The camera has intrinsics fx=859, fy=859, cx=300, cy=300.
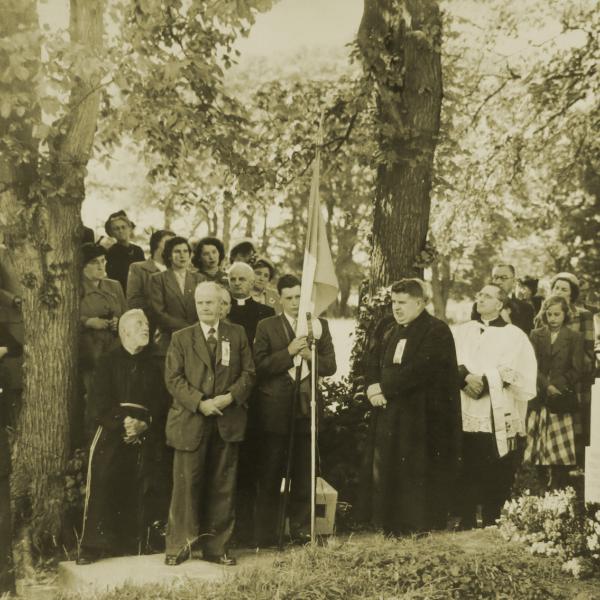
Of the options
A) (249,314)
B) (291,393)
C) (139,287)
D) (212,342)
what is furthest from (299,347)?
(139,287)

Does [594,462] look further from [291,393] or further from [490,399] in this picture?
[291,393]

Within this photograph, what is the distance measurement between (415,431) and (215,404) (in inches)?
58.1

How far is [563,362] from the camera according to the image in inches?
285

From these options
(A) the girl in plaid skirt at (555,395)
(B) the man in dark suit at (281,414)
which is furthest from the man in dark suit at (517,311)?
(B) the man in dark suit at (281,414)

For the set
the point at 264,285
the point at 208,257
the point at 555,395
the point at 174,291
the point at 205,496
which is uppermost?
the point at 208,257

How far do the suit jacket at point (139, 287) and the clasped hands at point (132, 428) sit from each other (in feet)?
3.68

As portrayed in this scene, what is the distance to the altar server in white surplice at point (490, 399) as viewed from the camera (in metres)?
6.33

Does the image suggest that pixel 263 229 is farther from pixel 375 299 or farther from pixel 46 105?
pixel 46 105

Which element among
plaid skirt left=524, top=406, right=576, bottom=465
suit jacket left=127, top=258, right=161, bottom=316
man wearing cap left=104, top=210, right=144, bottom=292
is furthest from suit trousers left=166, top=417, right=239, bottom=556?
plaid skirt left=524, top=406, right=576, bottom=465

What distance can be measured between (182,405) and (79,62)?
2.21 meters

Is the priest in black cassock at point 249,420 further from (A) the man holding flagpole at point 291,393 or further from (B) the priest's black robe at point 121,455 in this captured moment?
(B) the priest's black robe at point 121,455

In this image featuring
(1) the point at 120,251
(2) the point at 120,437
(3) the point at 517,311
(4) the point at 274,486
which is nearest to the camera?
(2) the point at 120,437

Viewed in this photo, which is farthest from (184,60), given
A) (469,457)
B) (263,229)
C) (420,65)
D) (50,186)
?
(263,229)

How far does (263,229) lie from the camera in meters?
13.7
